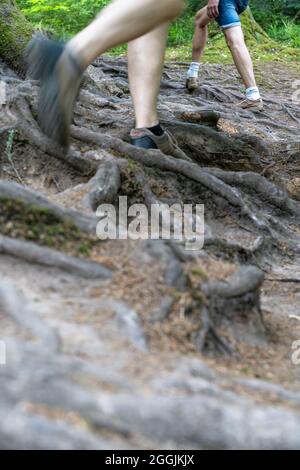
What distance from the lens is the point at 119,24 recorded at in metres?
2.97

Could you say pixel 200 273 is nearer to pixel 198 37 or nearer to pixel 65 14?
pixel 198 37

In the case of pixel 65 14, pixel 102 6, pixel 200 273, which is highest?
pixel 102 6

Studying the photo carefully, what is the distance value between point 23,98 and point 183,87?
391 centimetres

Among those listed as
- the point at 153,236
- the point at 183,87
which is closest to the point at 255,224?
the point at 153,236

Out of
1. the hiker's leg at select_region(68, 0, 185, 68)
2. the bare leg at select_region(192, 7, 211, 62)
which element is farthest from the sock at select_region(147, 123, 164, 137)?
the bare leg at select_region(192, 7, 211, 62)

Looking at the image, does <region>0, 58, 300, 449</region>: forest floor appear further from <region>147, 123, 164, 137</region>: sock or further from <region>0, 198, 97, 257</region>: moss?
<region>147, 123, 164, 137</region>: sock

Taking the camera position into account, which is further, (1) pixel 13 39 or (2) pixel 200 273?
(1) pixel 13 39

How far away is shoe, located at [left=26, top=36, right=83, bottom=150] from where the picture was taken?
2850mm

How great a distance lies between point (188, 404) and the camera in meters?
1.80

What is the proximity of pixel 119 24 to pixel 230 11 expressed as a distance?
404 cm

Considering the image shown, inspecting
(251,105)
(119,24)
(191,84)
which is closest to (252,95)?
(251,105)

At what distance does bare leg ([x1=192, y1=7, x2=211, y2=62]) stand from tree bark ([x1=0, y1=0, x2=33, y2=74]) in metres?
2.98
